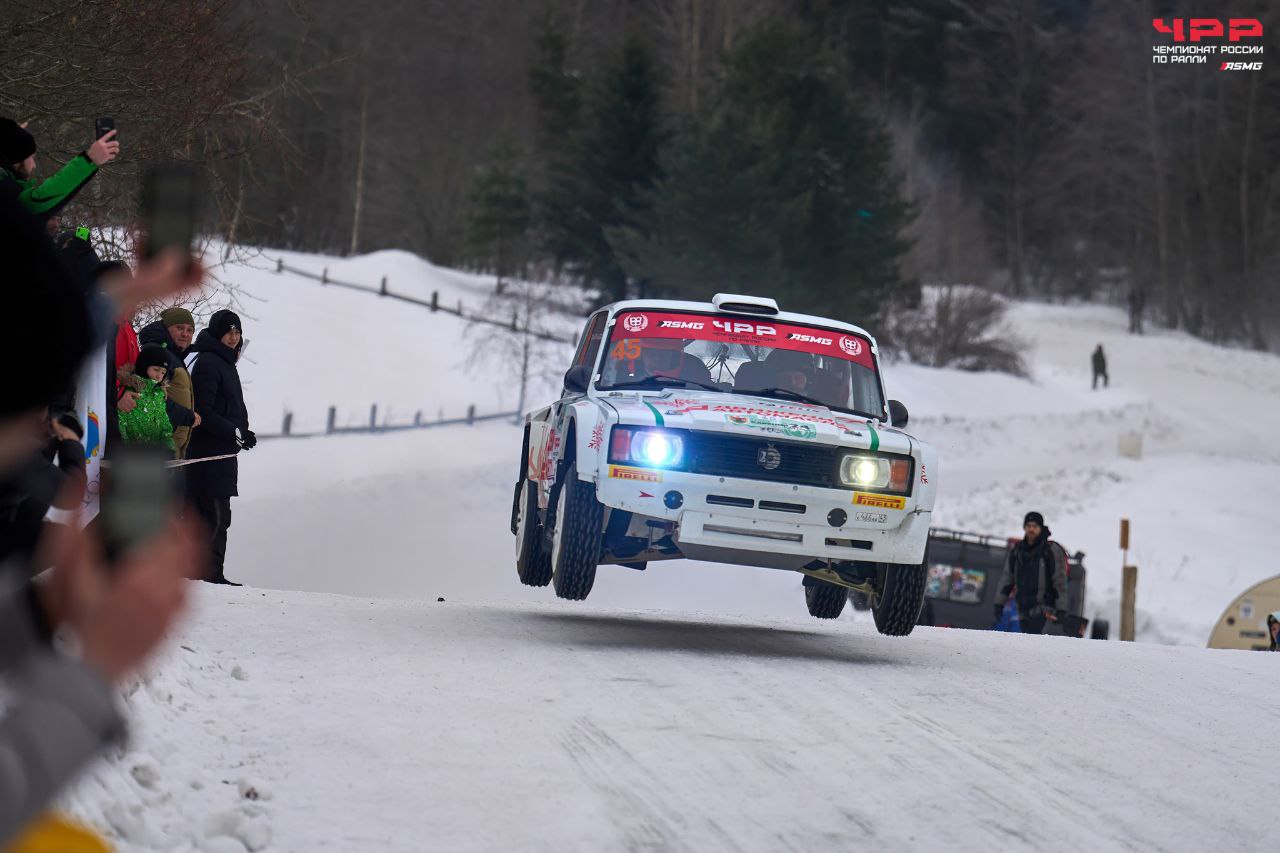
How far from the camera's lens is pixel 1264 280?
67062 millimetres

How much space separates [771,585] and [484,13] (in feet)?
197

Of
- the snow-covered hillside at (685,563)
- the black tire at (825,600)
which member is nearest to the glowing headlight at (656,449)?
the black tire at (825,600)

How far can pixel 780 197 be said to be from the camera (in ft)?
146

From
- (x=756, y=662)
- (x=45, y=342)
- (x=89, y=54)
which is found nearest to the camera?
(x=45, y=342)

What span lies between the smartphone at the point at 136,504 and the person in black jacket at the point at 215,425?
892cm

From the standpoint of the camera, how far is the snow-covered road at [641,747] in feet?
15.4

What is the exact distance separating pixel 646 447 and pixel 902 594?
1.82m

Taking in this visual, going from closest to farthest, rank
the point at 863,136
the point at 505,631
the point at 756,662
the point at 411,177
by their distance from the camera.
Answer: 1. the point at 756,662
2. the point at 505,631
3. the point at 863,136
4. the point at 411,177

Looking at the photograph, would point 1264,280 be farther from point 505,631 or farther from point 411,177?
point 505,631

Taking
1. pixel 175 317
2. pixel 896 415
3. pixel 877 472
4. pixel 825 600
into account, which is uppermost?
pixel 175 317

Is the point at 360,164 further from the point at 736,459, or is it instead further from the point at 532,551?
the point at 736,459

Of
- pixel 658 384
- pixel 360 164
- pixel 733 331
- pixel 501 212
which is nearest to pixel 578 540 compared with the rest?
pixel 658 384

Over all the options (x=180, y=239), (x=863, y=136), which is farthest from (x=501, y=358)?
(x=180, y=239)

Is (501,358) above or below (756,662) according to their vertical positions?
above
